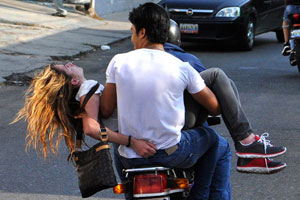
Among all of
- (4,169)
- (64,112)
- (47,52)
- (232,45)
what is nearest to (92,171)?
(64,112)

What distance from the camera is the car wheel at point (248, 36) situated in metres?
15.0

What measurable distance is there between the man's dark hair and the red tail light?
717 mm

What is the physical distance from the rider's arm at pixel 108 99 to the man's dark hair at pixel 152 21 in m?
0.33

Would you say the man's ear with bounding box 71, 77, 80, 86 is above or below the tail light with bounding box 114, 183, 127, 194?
above

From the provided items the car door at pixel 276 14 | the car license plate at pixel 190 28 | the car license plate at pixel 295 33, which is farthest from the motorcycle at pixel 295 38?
the car door at pixel 276 14

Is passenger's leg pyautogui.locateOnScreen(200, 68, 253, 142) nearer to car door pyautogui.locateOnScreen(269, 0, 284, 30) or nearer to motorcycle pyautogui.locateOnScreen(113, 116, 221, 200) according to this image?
motorcycle pyautogui.locateOnScreen(113, 116, 221, 200)

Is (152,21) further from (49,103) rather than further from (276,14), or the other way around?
(276,14)

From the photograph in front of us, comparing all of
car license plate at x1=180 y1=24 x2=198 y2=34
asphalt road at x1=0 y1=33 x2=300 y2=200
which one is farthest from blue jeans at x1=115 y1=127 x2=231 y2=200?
car license plate at x1=180 y1=24 x2=198 y2=34

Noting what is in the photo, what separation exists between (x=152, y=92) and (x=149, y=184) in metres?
0.46

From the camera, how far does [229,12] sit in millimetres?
14625

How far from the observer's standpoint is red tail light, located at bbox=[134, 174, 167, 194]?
364cm

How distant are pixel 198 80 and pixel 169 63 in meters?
0.18

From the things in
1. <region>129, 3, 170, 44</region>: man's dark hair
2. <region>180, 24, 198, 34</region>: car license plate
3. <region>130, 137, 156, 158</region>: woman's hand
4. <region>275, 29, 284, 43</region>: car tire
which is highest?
<region>129, 3, 170, 44</region>: man's dark hair

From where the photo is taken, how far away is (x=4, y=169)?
21.4 ft
